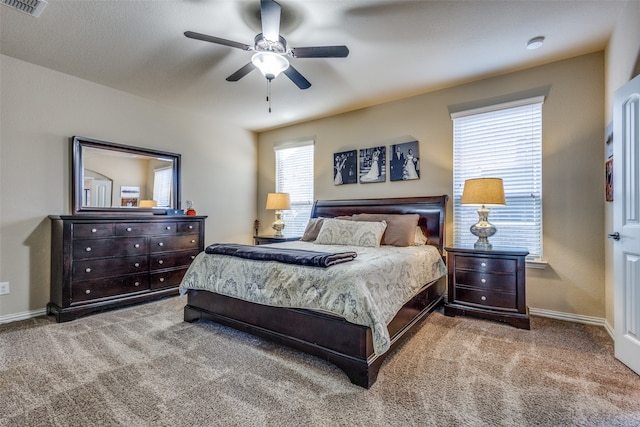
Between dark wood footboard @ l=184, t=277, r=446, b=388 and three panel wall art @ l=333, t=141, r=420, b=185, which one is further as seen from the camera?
three panel wall art @ l=333, t=141, r=420, b=185

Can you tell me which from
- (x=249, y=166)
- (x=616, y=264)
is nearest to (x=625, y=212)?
(x=616, y=264)

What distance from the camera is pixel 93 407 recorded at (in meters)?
1.65

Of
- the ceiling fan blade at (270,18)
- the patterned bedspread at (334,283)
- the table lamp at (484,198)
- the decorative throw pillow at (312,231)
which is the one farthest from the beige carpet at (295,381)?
the ceiling fan blade at (270,18)

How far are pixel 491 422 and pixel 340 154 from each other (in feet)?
12.1

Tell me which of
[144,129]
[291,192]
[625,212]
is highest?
[144,129]

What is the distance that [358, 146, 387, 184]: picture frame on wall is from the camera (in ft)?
13.8

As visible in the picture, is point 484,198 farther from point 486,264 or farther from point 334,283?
point 334,283

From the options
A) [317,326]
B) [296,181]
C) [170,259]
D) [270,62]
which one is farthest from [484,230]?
[170,259]

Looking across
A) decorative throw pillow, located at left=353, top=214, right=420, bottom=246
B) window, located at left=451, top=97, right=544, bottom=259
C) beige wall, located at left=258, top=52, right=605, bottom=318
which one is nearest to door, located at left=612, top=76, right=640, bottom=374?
beige wall, located at left=258, top=52, right=605, bottom=318

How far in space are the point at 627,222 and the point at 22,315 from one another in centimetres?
535

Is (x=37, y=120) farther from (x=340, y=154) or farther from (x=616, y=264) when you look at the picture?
(x=616, y=264)

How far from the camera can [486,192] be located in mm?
2969

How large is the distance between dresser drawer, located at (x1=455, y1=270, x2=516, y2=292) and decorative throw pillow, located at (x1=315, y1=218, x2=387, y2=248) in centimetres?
91

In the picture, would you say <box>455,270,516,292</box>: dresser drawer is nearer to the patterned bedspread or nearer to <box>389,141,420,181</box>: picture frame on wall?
the patterned bedspread
